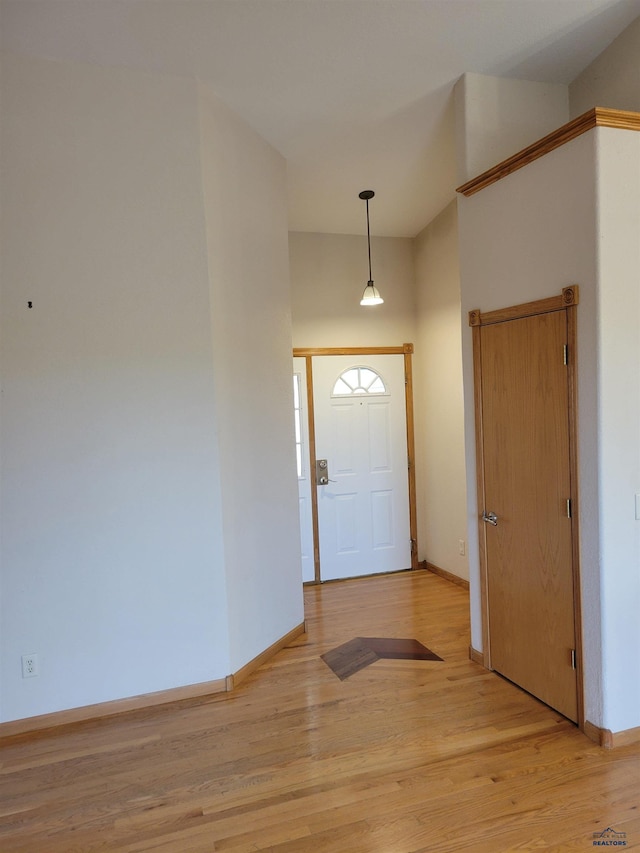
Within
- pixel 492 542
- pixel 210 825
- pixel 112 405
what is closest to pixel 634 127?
pixel 492 542

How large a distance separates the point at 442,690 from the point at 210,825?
1419 mm

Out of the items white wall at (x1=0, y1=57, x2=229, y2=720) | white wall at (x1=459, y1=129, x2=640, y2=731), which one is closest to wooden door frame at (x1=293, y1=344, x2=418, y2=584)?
white wall at (x1=0, y1=57, x2=229, y2=720)

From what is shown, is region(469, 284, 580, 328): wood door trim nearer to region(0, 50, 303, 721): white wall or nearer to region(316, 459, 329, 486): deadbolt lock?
region(0, 50, 303, 721): white wall

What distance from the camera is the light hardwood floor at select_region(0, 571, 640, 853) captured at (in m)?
2.03

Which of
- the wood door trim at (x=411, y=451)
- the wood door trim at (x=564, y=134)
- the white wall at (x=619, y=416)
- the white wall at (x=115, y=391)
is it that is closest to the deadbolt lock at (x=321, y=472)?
the wood door trim at (x=411, y=451)

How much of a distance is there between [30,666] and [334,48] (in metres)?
3.45

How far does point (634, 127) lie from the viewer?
2.36 meters

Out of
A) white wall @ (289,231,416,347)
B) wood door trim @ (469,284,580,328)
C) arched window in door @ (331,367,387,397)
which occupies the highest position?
white wall @ (289,231,416,347)

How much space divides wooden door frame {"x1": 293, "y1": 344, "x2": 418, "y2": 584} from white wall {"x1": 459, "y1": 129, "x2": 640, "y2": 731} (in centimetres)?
256

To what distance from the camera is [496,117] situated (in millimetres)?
3168

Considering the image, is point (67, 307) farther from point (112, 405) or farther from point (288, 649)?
point (288, 649)

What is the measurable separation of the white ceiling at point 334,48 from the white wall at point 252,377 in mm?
293

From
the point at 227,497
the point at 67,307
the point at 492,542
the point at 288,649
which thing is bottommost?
the point at 288,649

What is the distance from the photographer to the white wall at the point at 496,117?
3127 millimetres
